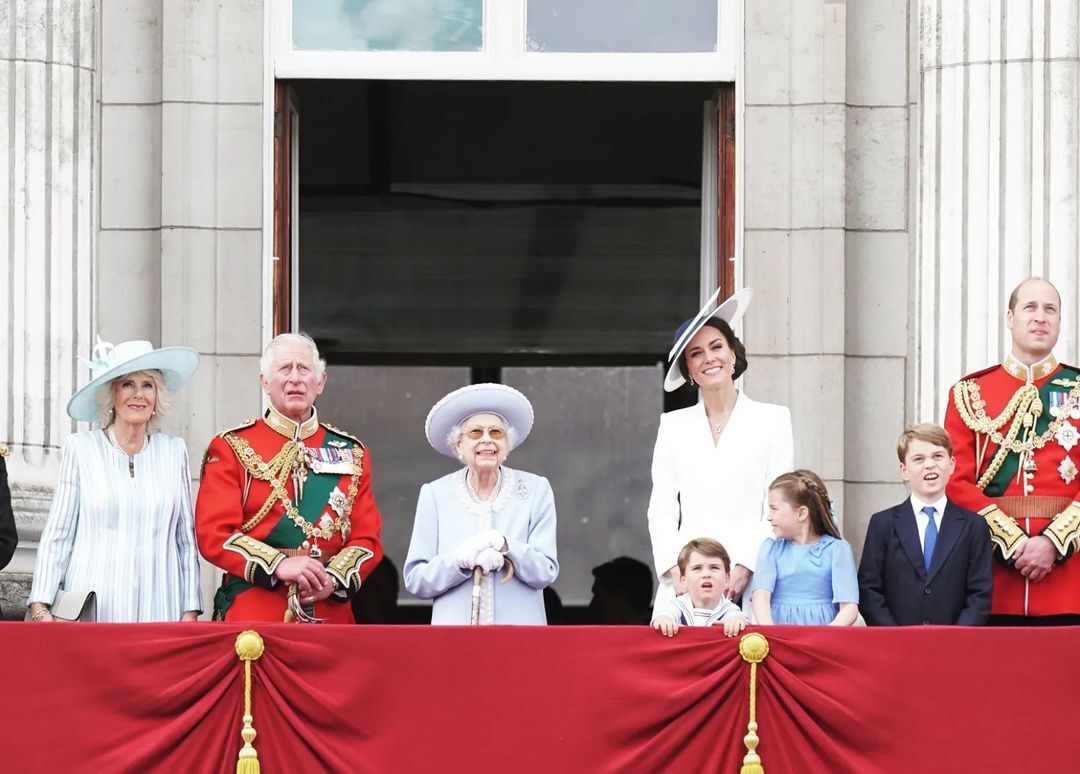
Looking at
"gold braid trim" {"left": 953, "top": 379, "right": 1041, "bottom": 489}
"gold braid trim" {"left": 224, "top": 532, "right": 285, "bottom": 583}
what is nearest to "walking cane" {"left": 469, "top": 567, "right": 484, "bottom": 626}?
"gold braid trim" {"left": 224, "top": 532, "right": 285, "bottom": 583}

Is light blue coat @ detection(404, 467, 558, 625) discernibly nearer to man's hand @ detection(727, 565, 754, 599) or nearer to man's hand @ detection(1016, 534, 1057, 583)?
man's hand @ detection(727, 565, 754, 599)

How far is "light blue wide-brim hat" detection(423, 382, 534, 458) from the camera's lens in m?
7.80

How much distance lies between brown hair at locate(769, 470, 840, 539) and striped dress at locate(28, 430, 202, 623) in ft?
7.27

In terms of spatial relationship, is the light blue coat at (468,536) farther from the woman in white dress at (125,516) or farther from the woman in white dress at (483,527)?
the woman in white dress at (125,516)

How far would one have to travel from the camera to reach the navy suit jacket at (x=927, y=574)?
757 cm

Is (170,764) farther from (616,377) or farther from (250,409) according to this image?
(616,377)

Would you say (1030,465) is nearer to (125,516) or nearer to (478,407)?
(478,407)

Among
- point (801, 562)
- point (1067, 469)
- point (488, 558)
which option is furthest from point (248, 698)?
point (1067, 469)

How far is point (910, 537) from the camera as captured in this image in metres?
7.65

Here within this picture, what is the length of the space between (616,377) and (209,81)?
307 inches

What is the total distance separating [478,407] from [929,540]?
1.72 metres

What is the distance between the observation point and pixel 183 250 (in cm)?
1012

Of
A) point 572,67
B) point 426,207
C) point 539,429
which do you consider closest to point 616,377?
point 539,429

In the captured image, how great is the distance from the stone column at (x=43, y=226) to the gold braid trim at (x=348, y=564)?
239 cm
